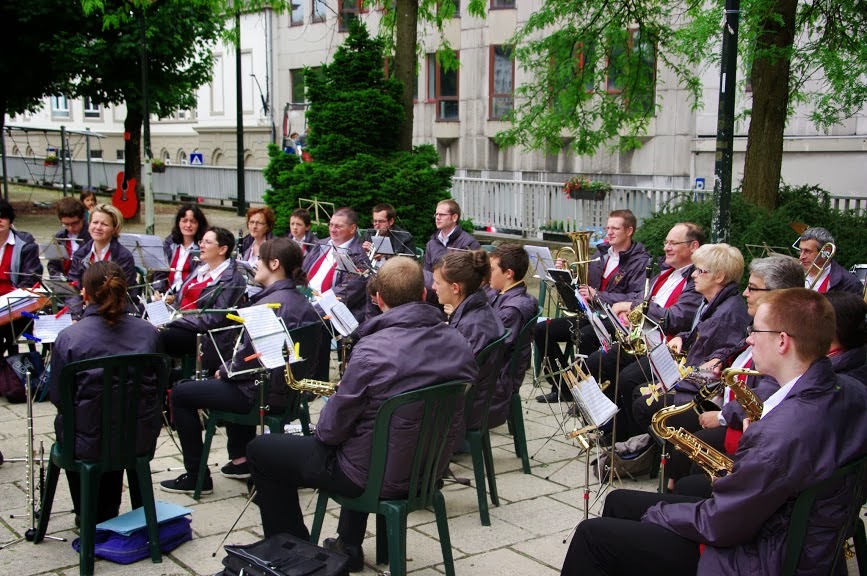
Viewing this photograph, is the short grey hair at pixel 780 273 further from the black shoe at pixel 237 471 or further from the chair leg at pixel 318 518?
the black shoe at pixel 237 471

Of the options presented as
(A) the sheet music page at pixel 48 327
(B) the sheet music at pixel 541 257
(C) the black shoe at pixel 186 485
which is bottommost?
(C) the black shoe at pixel 186 485

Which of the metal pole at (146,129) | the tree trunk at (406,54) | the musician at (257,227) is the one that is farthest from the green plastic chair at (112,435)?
the metal pole at (146,129)

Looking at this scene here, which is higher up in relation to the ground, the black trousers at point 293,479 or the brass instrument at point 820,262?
the brass instrument at point 820,262

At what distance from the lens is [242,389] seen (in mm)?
5434

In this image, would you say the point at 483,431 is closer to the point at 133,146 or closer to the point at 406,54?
the point at 406,54

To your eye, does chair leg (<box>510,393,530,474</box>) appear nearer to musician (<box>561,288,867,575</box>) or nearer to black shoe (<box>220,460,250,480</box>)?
black shoe (<box>220,460,250,480</box>)

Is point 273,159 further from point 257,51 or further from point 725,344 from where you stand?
point 257,51

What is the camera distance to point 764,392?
4.10 m

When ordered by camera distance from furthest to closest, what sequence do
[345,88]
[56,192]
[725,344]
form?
1. [56,192]
2. [345,88]
3. [725,344]

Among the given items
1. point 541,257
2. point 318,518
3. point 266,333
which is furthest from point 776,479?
point 541,257

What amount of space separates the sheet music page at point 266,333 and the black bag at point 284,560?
108 centimetres

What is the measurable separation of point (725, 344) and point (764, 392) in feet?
3.90

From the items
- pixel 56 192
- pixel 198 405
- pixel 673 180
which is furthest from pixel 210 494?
pixel 56 192

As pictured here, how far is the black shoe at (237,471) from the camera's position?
5.83 m
